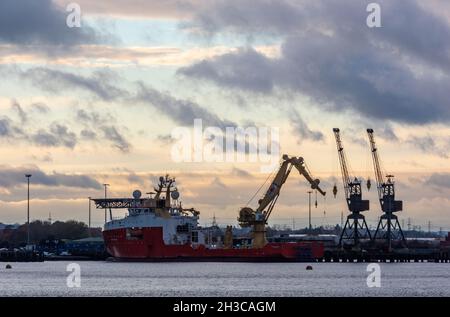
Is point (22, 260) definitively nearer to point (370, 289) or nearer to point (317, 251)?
point (317, 251)

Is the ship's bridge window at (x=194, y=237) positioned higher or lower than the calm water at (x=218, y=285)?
higher

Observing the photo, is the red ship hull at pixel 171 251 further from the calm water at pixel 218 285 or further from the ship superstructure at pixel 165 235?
the calm water at pixel 218 285

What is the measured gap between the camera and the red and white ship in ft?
512

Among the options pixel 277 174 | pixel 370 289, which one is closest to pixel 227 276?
pixel 370 289

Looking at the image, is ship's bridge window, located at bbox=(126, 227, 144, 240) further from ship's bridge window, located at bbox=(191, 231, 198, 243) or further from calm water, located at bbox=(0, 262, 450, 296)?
calm water, located at bbox=(0, 262, 450, 296)

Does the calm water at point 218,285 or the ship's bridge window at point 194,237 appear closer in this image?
the calm water at point 218,285

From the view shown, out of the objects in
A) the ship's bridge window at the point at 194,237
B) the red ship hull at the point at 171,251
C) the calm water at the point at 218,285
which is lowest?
the calm water at the point at 218,285

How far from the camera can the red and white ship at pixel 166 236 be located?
15600cm

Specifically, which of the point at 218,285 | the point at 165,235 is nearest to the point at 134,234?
the point at 165,235

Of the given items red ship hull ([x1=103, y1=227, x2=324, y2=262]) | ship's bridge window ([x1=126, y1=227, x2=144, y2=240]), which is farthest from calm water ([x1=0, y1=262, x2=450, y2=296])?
ship's bridge window ([x1=126, y1=227, x2=144, y2=240])

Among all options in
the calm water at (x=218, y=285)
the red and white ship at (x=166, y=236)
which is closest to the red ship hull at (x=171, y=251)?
the red and white ship at (x=166, y=236)

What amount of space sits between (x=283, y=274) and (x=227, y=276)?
8.11m

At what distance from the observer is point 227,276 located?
117000 mm

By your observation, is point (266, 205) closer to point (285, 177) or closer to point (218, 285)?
point (285, 177)
